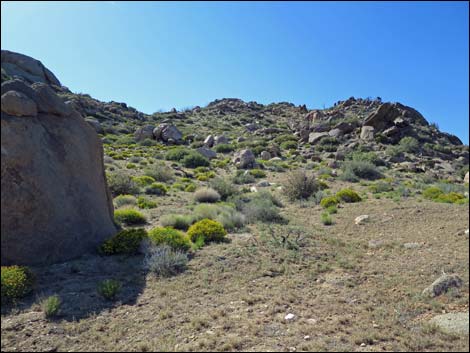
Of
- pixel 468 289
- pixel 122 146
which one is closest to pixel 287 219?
pixel 468 289

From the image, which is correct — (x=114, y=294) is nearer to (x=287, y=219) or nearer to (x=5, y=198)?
(x=5, y=198)

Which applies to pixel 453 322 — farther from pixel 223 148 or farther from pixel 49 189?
pixel 223 148

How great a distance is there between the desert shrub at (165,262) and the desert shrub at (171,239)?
70 cm

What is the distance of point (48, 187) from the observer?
7.70 meters

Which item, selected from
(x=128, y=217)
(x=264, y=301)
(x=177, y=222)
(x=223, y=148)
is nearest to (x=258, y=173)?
(x=223, y=148)

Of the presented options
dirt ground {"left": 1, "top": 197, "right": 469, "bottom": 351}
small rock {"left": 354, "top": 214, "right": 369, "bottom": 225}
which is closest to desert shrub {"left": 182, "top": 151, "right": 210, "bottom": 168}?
small rock {"left": 354, "top": 214, "right": 369, "bottom": 225}

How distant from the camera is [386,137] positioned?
35438 mm

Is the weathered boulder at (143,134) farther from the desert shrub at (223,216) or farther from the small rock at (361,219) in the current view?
the small rock at (361,219)

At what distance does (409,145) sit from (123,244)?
30768mm

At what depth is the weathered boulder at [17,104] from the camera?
735 cm

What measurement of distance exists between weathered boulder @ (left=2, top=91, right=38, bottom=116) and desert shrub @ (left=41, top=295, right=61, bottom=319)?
13.6 ft

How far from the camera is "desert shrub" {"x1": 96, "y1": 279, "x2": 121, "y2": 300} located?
21.7 ft

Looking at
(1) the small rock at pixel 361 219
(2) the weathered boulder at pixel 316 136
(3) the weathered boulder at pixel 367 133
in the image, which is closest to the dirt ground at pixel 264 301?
(1) the small rock at pixel 361 219

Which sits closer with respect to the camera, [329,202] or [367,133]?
[329,202]
